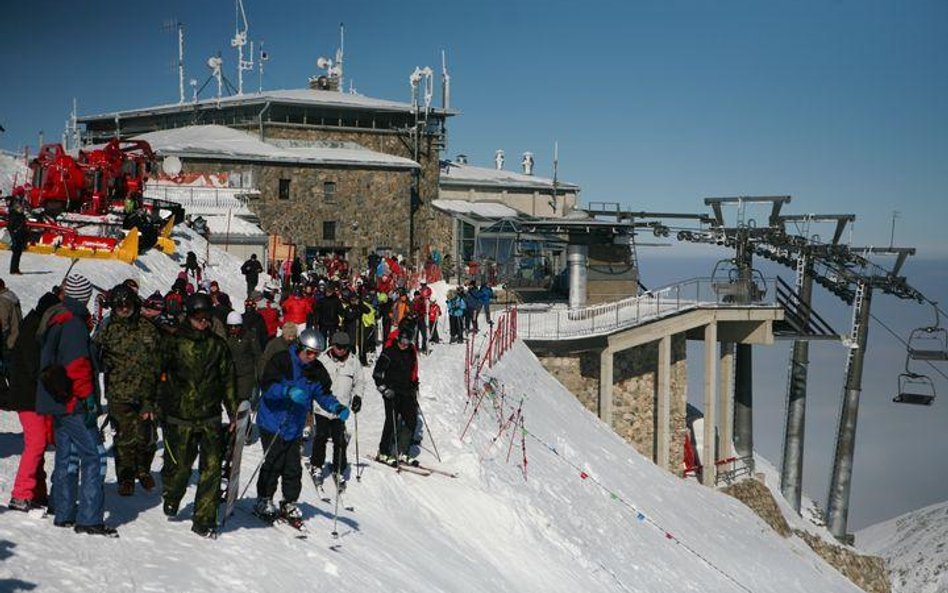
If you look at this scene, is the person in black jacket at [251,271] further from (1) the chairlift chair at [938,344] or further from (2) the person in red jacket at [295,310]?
(1) the chairlift chair at [938,344]

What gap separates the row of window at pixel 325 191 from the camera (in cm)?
4509

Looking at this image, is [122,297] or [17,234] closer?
[122,297]

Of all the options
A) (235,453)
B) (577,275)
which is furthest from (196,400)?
(577,275)

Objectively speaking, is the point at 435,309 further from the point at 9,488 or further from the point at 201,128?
the point at 201,128

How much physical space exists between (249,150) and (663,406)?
2232 centimetres

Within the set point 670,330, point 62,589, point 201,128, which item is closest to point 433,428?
point 62,589

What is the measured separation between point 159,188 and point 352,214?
33.5 ft

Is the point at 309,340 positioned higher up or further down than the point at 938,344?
higher up

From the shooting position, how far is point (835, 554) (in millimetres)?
32438

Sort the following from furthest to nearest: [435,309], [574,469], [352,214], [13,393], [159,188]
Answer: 1. [352,214]
2. [159,188]
3. [435,309]
4. [574,469]
5. [13,393]

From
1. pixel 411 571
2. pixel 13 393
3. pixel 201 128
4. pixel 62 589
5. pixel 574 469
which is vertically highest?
pixel 201 128

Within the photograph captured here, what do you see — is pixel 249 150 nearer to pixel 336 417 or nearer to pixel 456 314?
pixel 456 314

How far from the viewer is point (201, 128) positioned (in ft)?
167

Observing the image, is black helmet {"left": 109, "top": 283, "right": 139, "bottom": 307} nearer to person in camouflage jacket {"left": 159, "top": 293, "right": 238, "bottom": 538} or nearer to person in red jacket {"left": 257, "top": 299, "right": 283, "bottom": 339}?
person in camouflage jacket {"left": 159, "top": 293, "right": 238, "bottom": 538}
